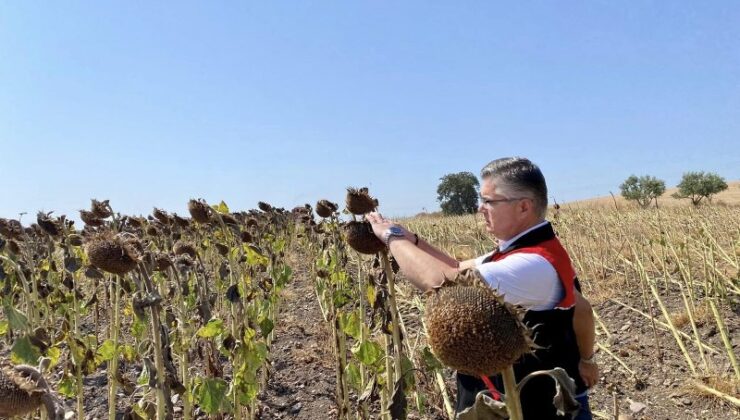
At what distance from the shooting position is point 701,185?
5022 cm

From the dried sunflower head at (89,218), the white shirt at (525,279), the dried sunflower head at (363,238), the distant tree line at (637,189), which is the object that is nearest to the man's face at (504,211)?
the white shirt at (525,279)

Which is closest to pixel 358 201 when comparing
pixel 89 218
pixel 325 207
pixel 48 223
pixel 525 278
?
pixel 525 278

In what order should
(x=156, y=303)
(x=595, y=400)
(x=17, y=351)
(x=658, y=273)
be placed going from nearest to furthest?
(x=156, y=303), (x=17, y=351), (x=595, y=400), (x=658, y=273)

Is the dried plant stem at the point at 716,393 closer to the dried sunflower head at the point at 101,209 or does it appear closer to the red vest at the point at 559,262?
the red vest at the point at 559,262

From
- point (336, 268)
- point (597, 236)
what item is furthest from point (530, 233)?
point (597, 236)

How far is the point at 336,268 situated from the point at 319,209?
3.22 ft

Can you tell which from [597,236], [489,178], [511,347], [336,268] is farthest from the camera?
[597,236]

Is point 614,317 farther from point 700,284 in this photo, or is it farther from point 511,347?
point 511,347

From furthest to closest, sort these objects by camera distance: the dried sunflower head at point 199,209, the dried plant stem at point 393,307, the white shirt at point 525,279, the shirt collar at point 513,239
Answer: the dried sunflower head at point 199,209 < the dried plant stem at point 393,307 < the shirt collar at point 513,239 < the white shirt at point 525,279

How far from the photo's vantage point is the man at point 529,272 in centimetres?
227

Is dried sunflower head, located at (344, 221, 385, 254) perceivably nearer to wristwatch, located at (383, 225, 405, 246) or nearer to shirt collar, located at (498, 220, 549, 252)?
wristwatch, located at (383, 225, 405, 246)

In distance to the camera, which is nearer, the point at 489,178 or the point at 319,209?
the point at 489,178

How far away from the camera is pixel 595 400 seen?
5.13 metres

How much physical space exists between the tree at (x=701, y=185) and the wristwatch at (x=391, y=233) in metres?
53.4
